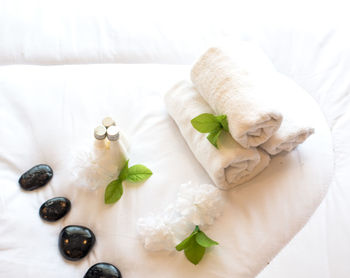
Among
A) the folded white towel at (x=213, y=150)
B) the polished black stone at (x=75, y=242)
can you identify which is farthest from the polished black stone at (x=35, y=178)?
the folded white towel at (x=213, y=150)

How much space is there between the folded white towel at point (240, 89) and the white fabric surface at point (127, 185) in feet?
0.49

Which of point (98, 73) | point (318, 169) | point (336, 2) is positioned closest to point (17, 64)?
point (98, 73)

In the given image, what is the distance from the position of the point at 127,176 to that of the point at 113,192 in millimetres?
56

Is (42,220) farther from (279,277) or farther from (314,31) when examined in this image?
(314,31)

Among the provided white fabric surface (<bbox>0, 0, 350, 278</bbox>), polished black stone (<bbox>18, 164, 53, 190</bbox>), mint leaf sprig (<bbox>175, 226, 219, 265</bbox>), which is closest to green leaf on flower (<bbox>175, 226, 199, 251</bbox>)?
mint leaf sprig (<bbox>175, 226, 219, 265</bbox>)

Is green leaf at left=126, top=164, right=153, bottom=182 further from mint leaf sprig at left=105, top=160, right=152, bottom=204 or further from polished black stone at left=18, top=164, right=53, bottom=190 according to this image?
polished black stone at left=18, top=164, right=53, bottom=190

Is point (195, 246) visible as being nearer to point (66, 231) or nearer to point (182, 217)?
point (182, 217)

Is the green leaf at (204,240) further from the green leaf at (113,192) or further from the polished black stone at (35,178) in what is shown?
the polished black stone at (35,178)

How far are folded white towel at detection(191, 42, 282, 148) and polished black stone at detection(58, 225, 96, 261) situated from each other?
0.43m

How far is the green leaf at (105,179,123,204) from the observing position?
2.80 feet

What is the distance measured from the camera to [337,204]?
837 mm

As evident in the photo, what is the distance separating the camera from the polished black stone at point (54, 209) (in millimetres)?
844

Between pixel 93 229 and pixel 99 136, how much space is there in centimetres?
23

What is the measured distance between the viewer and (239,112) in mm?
787
